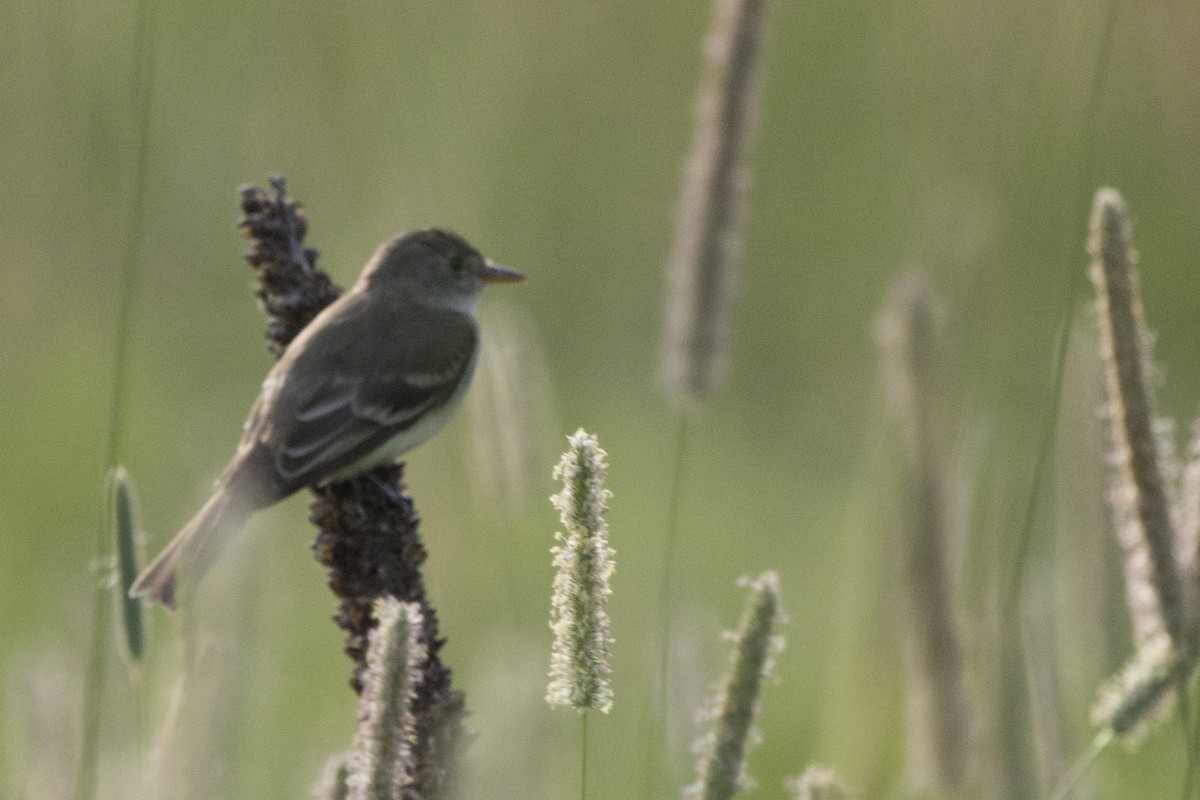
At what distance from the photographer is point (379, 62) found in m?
7.76

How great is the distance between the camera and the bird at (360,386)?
4.08 meters

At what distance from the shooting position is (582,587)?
2152 mm

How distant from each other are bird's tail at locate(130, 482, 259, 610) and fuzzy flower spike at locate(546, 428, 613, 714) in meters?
1.34

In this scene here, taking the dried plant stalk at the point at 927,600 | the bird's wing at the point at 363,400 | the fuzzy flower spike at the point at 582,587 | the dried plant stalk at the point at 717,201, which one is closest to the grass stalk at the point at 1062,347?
the dried plant stalk at the point at 927,600

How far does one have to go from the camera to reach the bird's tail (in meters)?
3.47

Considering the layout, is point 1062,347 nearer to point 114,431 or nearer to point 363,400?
point 114,431

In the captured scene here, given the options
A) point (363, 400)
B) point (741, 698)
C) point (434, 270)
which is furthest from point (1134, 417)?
point (434, 270)

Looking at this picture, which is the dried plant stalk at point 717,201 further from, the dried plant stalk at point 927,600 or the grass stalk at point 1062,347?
the grass stalk at point 1062,347

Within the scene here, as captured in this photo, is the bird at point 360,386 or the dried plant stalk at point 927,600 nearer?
the dried plant stalk at point 927,600

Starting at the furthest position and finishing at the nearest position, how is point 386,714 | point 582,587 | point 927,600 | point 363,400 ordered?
1. point 363,400
2. point 927,600
3. point 582,587
4. point 386,714

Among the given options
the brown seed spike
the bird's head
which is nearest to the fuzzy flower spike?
the brown seed spike

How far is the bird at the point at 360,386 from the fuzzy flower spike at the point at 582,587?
4.05 feet

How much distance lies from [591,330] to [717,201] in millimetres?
7187

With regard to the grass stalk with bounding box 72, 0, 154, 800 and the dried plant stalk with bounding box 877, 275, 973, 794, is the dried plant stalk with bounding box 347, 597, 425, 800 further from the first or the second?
the dried plant stalk with bounding box 877, 275, 973, 794
